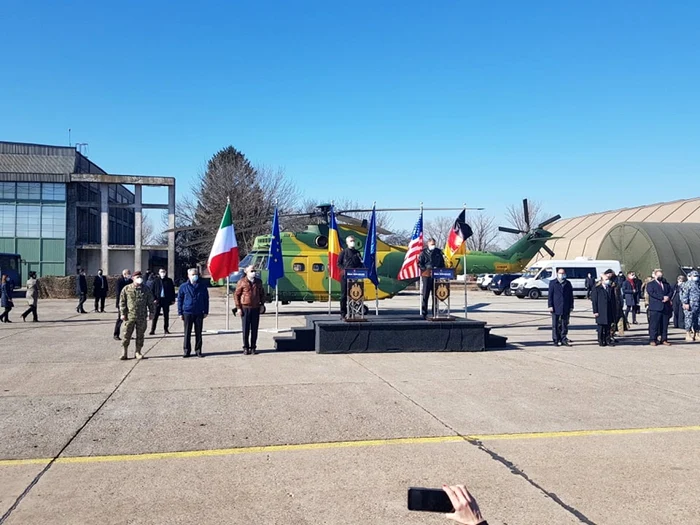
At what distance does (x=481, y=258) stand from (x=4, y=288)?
706 inches

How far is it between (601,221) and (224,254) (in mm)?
57941

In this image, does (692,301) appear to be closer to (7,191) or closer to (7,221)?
(7,221)

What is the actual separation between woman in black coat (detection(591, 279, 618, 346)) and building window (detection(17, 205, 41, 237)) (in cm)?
→ 4300

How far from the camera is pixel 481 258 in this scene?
25859mm

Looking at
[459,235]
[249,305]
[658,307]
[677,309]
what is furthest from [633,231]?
[249,305]

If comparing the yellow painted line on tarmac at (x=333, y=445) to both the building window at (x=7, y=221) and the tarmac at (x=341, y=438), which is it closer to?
the tarmac at (x=341, y=438)

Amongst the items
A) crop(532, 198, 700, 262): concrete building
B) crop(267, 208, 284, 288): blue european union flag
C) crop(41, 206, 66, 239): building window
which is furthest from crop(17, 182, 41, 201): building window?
crop(532, 198, 700, 262): concrete building

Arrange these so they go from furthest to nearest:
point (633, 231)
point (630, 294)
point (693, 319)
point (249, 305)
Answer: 1. point (633, 231)
2. point (630, 294)
3. point (693, 319)
4. point (249, 305)

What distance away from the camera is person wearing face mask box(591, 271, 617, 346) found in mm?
14352

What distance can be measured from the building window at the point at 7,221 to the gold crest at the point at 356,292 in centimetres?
4090

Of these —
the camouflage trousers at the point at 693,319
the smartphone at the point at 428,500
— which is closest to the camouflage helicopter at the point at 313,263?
the camouflage trousers at the point at 693,319

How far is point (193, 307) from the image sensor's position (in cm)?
1257

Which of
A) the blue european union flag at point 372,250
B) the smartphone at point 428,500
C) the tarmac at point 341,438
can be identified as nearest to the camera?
the smartphone at point 428,500

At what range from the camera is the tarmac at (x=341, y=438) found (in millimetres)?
4648
